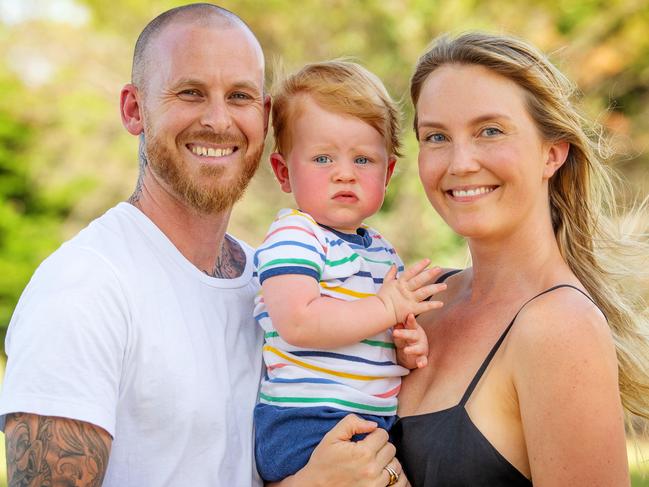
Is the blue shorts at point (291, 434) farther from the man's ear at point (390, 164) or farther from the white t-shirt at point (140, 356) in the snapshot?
the man's ear at point (390, 164)

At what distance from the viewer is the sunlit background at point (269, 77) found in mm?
12891

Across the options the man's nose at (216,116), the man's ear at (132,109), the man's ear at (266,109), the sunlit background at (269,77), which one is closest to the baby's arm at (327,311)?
the man's nose at (216,116)

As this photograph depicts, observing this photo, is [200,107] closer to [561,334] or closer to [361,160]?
[361,160]

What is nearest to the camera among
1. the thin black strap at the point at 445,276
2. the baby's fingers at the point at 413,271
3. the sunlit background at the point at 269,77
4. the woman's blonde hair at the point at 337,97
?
the baby's fingers at the point at 413,271

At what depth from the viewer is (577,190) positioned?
131 inches

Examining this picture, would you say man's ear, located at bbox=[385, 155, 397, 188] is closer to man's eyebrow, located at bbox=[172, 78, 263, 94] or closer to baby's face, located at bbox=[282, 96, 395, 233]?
baby's face, located at bbox=[282, 96, 395, 233]

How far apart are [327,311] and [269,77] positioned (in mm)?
11348

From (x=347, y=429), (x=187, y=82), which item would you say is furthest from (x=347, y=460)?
(x=187, y=82)

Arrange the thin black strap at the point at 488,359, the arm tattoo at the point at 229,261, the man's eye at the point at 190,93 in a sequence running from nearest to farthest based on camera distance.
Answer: the thin black strap at the point at 488,359
the man's eye at the point at 190,93
the arm tattoo at the point at 229,261

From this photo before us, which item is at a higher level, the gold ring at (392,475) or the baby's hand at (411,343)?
the baby's hand at (411,343)

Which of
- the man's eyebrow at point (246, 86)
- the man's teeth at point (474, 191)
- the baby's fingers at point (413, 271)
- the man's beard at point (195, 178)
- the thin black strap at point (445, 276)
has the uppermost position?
the man's eyebrow at point (246, 86)

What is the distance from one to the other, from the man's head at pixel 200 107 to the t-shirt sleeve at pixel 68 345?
63 centimetres

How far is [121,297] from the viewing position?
290cm

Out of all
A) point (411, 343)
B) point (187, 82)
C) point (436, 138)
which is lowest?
point (411, 343)
